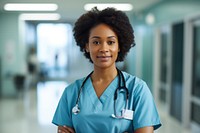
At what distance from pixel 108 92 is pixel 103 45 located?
0.21 meters

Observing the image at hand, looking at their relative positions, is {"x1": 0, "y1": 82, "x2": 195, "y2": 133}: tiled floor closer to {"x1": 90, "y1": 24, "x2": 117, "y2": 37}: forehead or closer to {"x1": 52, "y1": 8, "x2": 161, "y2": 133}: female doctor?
{"x1": 52, "y1": 8, "x2": 161, "y2": 133}: female doctor

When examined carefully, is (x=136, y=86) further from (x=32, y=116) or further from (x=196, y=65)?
(x=32, y=116)

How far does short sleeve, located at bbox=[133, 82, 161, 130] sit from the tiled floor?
2.96 meters

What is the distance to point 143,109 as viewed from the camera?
43.0 inches

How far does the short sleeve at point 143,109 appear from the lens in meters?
1.08

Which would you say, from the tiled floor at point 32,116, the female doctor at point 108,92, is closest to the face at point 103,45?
the female doctor at point 108,92

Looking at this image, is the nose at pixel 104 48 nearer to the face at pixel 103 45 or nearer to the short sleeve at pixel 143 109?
the face at pixel 103 45

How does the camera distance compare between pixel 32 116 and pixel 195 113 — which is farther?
pixel 32 116

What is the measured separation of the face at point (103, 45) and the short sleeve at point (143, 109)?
0.17m

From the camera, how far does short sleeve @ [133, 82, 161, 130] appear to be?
3.54ft

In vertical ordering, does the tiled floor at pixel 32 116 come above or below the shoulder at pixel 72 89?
below

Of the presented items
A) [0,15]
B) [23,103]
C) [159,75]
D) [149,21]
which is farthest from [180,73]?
[0,15]

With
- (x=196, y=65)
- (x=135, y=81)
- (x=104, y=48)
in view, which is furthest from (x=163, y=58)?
(x=104, y=48)

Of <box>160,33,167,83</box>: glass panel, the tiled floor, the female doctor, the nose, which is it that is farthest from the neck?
<box>160,33,167,83</box>: glass panel
